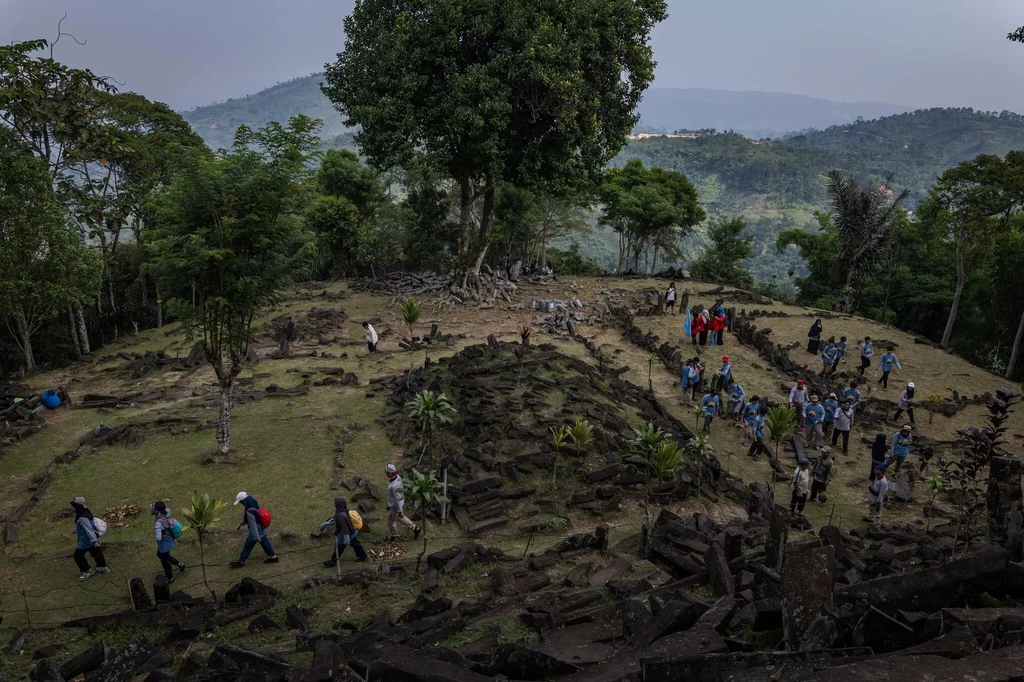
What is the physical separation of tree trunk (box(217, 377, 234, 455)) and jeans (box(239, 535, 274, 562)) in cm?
496

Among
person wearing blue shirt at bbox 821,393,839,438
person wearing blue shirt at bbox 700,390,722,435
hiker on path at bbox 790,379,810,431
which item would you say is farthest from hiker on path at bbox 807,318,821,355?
person wearing blue shirt at bbox 700,390,722,435

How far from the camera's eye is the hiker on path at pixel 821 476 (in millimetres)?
15180

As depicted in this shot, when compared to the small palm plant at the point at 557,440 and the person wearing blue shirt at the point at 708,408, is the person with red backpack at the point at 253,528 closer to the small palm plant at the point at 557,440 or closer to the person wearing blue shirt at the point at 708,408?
the small palm plant at the point at 557,440

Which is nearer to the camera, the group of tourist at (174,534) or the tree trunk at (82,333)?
the group of tourist at (174,534)

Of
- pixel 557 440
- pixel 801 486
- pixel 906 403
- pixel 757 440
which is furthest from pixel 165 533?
pixel 906 403

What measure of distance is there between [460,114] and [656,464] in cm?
1821

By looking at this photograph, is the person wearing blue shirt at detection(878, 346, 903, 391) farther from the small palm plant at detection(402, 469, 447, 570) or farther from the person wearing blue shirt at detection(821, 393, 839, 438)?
the small palm plant at detection(402, 469, 447, 570)

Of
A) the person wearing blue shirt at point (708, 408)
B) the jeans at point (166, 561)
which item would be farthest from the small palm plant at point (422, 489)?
the person wearing blue shirt at point (708, 408)

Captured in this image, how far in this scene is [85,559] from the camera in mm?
11414

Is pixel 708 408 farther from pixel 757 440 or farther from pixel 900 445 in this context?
pixel 900 445

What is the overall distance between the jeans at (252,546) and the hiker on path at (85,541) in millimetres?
2498

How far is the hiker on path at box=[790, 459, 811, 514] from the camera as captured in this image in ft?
45.9

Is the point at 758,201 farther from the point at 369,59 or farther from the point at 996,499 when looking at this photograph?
the point at 996,499

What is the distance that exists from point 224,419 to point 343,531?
256 inches
